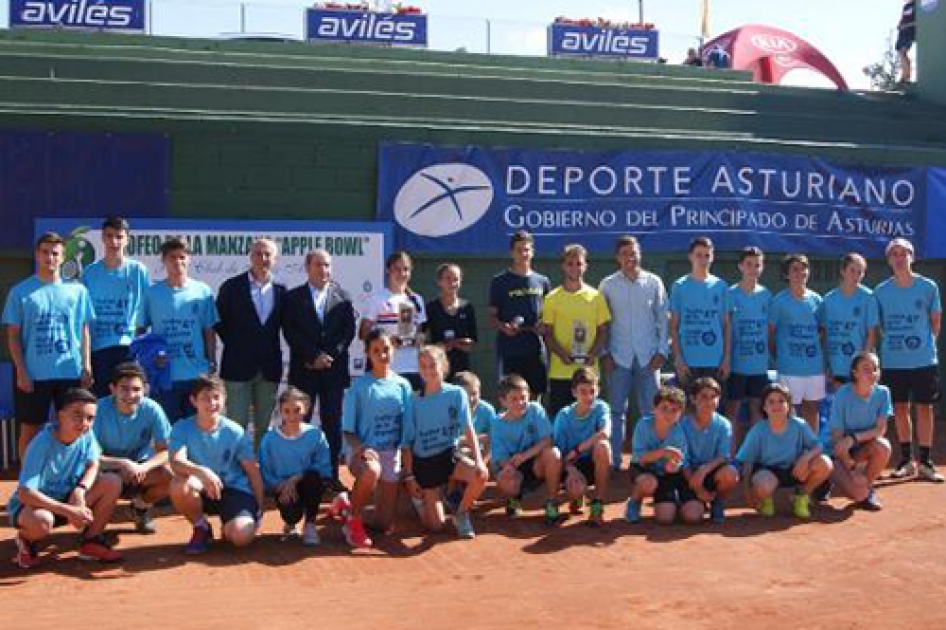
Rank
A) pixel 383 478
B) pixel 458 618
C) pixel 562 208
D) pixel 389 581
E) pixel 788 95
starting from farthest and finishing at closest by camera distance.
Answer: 1. pixel 788 95
2. pixel 562 208
3. pixel 383 478
4. pixel 389 581
5. pixel 458 618

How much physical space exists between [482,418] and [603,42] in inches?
596

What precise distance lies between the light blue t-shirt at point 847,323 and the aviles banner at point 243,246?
4.32 meters

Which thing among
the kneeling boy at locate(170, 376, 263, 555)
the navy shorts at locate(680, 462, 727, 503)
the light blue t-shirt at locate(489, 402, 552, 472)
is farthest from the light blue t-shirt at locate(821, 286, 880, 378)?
the kneeling boy at locate(170, 376, 263, 555)

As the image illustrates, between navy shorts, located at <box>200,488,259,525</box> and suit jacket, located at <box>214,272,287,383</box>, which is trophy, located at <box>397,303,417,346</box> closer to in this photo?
suit jacket, located at <box>214,272,287,383</box>

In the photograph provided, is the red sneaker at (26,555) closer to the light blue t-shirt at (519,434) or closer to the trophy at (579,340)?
the light blue t-shirt at (519,434)

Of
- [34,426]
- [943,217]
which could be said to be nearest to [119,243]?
[34,426]

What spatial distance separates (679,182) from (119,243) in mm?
6520

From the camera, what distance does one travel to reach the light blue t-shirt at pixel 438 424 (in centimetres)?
704

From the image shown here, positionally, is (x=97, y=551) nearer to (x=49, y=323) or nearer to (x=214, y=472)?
(x=214, y=472)

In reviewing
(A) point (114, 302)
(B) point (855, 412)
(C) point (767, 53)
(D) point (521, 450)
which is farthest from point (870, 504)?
(C) point (767, 53)

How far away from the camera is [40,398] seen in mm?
7168

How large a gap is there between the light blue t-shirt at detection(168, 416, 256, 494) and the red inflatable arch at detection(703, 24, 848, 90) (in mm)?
16611

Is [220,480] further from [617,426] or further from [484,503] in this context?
[617,426]

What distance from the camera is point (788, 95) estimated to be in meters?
16.2
